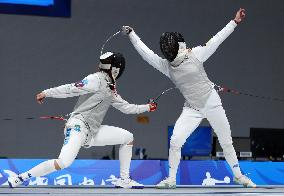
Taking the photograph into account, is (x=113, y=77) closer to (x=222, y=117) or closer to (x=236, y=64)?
(x=222, y=117)

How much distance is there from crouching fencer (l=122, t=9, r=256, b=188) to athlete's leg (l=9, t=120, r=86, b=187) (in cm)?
98

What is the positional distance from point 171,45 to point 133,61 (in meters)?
5.31

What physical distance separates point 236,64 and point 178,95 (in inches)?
52.0

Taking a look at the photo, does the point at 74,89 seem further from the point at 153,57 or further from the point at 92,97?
the point at 153,57

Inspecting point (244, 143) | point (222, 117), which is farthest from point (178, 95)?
point (222, 117)

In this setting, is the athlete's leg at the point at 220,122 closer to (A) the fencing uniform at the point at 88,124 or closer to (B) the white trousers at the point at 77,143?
(A) the fencing uniform at the point at 88,124

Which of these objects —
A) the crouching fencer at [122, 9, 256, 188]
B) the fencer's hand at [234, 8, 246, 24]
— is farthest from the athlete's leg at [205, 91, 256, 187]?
the fencer's hand at [234, 8, 246, 24]

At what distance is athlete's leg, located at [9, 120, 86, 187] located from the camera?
4.84 metres

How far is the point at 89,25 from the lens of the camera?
10.6 metres

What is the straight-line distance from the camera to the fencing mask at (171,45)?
5395 millimetres

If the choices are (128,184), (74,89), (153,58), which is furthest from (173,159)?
(74,89)

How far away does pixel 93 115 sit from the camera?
522 centimetres

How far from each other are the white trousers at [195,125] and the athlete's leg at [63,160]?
975 millimetres

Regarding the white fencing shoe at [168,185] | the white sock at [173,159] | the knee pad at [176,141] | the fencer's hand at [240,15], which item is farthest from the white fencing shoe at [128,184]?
the fencer's hand at [240,15]
